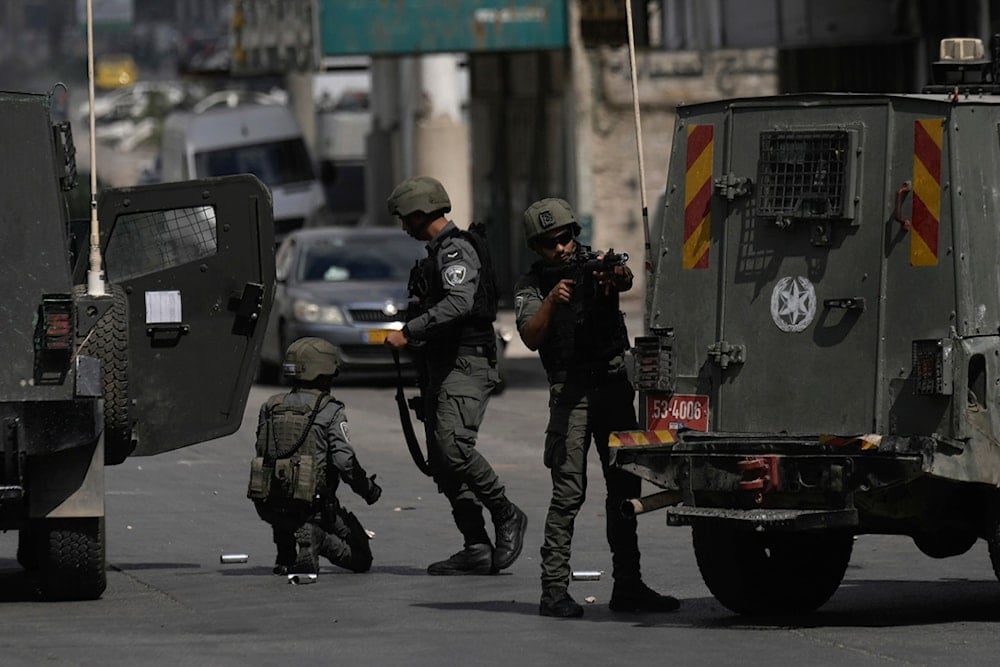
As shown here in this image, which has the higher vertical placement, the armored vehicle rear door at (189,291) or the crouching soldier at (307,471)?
the armored vehicle rear door at (189,291)

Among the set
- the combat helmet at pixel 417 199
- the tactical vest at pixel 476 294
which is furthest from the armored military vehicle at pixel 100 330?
the tactical vest at pixel 476 294

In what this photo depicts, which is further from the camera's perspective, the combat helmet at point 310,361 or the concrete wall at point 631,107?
the concrete wall at point 631,107

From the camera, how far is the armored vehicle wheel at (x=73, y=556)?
10.2 m

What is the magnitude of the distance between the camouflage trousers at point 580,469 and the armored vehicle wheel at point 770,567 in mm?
397

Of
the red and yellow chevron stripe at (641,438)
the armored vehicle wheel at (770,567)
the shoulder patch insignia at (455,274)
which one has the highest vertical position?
the shoulder patch insignia at (455,274)

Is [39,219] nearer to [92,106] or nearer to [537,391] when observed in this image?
[92,106]

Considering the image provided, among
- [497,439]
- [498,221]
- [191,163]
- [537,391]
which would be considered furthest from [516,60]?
[497,439]

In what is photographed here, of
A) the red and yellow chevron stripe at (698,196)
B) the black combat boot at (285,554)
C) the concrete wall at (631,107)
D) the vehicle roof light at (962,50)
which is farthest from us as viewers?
the concrete wall at (631,107)

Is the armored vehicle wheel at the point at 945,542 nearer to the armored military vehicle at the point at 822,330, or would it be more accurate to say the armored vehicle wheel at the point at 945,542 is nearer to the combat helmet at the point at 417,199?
the armored military vehicle at the point at 822,330

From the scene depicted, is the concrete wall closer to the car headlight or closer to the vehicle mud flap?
the car headlight

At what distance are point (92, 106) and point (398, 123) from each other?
35.6 metres

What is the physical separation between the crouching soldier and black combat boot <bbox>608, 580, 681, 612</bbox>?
1.63 meters

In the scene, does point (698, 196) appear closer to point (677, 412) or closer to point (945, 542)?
point (677, 412)

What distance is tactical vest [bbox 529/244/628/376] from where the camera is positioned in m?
9.91
